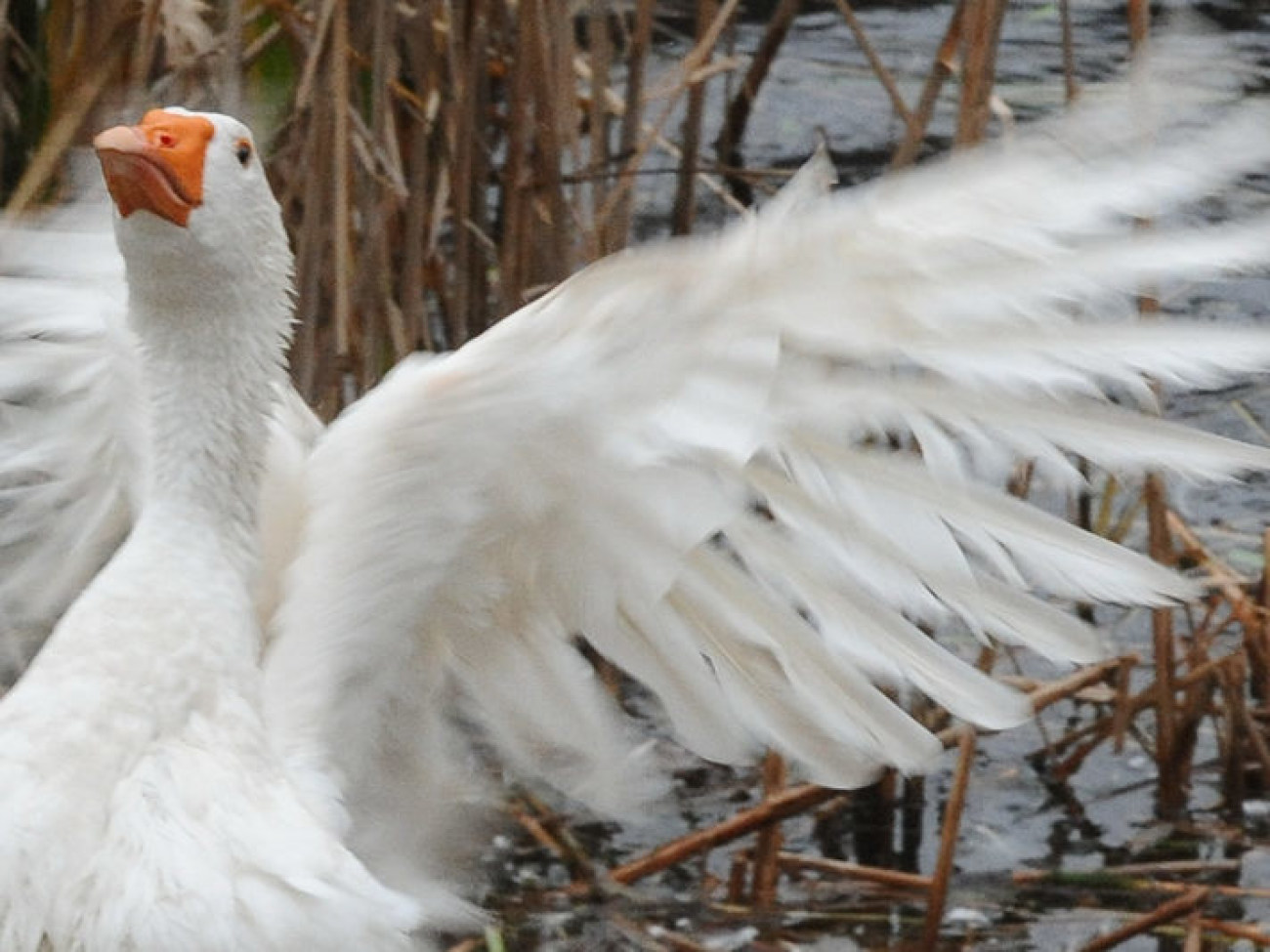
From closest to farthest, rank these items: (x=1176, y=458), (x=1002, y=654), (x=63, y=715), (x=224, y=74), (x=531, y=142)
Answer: (x=1176, y=458), (x=63, y=715), (x=224, y=74), (x=531, y=142), (x=1002, y=654)

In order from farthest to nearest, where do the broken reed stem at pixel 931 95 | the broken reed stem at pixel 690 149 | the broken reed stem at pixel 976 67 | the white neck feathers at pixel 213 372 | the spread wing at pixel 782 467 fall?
the broken reed stem at pixel 690 149 → the broken reed stem at pixel 931 95 → the broken reed stem at pixel 976 67 → the white neck feathers at pixel 213 372 → the spread wing at pixel 782 467

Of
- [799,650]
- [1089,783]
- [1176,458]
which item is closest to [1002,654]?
[1089,783]

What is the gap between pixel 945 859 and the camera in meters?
3.55

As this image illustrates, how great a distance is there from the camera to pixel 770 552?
2.70 metres

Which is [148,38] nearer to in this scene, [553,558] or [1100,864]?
[553,558]

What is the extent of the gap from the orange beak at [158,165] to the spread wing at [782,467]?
0.32m

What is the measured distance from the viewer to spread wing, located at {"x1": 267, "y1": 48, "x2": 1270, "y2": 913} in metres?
2.44

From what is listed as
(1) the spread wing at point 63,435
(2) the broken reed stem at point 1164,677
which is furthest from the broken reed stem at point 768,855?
(1) the spread wing at point 63,435

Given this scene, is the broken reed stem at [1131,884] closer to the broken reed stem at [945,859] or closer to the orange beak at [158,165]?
the broken reed stem at [945,859]

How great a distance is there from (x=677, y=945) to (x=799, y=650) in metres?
1.06

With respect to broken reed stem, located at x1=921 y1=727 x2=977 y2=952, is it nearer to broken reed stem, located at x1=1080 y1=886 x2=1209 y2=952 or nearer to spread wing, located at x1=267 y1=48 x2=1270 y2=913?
broken reed stem, located at x1=1080 y1=886 x2=1209 y2=952

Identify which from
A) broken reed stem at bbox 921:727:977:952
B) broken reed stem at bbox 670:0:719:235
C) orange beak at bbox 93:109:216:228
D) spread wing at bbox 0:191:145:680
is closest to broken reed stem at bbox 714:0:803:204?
broken reed stem at bbox 670:0:719:235

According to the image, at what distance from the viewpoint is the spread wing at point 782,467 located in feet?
8.00

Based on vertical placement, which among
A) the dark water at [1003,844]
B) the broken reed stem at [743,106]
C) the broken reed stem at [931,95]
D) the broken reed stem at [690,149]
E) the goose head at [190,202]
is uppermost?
the goose head at [190,202]
